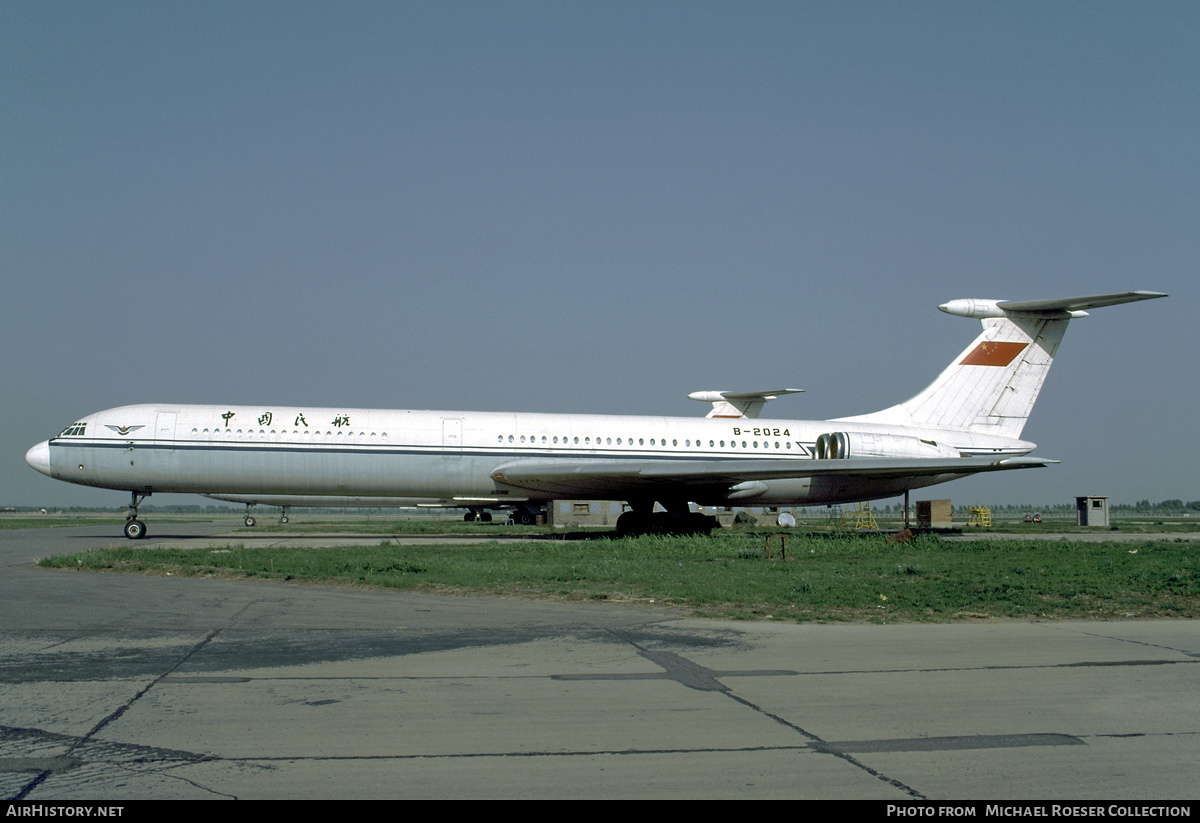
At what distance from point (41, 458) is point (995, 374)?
2866cm

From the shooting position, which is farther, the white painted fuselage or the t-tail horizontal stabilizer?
the t-tail horizontal stabilizer

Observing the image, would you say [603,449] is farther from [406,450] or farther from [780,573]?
[780,573]

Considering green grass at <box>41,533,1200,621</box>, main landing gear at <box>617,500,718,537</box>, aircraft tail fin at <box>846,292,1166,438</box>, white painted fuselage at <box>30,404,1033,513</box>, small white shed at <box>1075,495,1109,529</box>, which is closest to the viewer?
green grass at <box>41,533,1200,621</box>

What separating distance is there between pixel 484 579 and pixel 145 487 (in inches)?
615

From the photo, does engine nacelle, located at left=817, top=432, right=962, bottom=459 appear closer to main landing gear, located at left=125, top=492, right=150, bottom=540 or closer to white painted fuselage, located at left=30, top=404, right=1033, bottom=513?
white painted fuselage, located at left=30, top=404, right=1033, bottom=513

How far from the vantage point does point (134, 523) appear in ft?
83.4

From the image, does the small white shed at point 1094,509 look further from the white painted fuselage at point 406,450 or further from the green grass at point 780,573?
the green grass at point 780,573

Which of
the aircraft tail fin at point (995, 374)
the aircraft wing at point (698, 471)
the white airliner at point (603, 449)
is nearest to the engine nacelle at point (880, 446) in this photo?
the white airliner at point (603, 449)

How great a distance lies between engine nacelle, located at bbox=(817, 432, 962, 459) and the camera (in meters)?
27.6

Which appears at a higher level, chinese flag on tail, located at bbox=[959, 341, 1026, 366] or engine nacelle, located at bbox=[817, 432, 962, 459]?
chinese flag on tail, located at bbox=[959, 341, 1026, 366]

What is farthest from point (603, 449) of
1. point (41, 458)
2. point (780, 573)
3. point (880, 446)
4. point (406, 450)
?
point (41, 458)

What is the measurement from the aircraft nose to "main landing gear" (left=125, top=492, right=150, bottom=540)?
2.31m

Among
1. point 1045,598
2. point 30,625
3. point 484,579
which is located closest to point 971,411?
point 1045,598

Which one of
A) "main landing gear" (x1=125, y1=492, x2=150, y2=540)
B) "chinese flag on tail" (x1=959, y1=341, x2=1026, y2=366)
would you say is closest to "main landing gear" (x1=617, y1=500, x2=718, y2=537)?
"chinese flag on tail" (x1=959, y1=341, x2=1026, y2=366)
